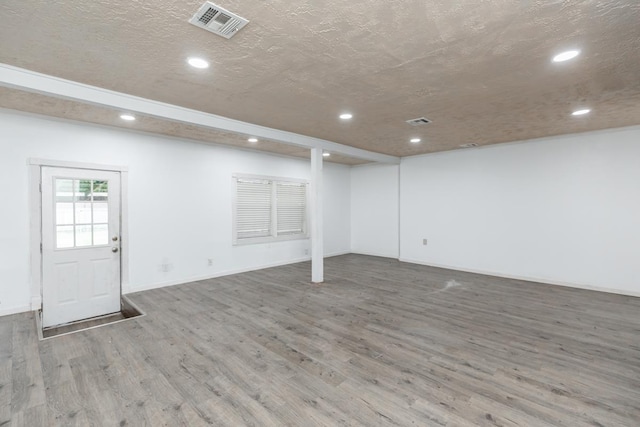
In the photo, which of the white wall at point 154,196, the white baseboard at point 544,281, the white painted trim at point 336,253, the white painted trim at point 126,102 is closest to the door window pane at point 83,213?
the white wall at point 154,196

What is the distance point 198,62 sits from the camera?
269 cm

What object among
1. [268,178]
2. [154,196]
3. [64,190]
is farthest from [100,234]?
[268,178]

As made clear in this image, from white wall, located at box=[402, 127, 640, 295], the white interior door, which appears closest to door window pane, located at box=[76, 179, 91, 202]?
the white interior door

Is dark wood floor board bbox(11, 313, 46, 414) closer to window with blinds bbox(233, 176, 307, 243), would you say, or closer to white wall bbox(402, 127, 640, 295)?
window with blinds bbox(233, 176, 307, 243)

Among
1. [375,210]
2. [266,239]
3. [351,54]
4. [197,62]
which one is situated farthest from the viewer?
[375,210]

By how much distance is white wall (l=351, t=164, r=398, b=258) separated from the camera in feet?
27.3

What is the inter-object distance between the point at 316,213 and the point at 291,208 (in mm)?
2043

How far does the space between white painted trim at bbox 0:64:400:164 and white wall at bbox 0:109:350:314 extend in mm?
1738

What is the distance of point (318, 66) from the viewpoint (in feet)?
9.07

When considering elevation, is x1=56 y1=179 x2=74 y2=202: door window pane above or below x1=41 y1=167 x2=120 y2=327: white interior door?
above

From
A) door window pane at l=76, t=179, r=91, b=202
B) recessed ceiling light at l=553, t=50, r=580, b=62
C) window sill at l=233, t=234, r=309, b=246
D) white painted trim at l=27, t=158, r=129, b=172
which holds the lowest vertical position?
window sill at l=233, t=234, r=309, b=246

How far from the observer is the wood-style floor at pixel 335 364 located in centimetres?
218

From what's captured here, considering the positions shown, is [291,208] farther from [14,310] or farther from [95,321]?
[14,310]

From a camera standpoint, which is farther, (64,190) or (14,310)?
(64,190)
